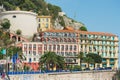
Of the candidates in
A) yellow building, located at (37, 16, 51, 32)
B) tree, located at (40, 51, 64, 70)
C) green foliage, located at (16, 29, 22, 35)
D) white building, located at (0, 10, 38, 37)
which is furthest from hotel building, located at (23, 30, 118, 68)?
yellow building, located at (37, 16, 51, 32)

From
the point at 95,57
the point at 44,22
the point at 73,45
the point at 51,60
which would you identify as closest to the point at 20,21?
the point at 44,22

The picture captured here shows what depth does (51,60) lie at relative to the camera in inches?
4594

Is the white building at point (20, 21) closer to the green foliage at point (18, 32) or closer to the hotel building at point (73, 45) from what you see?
the green foliage at point (18, 32)

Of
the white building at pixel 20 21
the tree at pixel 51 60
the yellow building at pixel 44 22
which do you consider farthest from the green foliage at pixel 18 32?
the tree at pixel 51 60

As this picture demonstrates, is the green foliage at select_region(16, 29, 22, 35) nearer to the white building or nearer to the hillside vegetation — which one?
the white building

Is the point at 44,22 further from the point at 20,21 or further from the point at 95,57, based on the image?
the point at 95,57

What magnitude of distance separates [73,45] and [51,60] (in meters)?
23.7

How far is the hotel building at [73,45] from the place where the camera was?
Result: 132875 mm

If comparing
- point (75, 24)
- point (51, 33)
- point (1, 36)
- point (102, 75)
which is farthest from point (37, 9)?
point (102, 75)

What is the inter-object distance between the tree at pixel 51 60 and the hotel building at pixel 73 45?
12826 mm

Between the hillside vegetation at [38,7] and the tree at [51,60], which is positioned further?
the hillside vegetation at [38,7]

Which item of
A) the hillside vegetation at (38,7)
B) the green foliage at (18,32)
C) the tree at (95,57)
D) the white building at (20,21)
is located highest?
the hillside vegetation at (38,7)

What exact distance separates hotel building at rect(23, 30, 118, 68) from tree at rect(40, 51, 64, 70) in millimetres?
12826

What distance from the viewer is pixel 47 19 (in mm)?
155500
